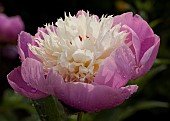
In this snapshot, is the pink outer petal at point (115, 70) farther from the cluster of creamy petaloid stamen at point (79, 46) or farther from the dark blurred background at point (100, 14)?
the dark blurred background at point (100, 14)

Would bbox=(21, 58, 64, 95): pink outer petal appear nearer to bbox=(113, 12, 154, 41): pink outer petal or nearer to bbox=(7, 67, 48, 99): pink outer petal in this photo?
bbox=(7, 67, 48, 99): pink outer petal

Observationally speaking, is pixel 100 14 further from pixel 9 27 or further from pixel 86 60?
pixel 86 60

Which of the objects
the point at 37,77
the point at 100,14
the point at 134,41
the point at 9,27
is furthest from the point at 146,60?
the point at 100,14

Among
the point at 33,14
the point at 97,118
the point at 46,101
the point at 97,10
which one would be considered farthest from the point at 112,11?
the point at 46,101

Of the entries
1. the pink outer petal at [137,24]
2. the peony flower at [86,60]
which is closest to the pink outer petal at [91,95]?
the peony flower at [86,60]

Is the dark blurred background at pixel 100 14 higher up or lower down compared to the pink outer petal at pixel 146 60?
higher up

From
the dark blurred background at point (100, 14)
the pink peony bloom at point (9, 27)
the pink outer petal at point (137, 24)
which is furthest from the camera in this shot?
the pink peony bloom at point (9, 27)
